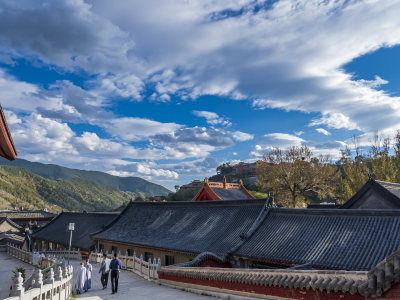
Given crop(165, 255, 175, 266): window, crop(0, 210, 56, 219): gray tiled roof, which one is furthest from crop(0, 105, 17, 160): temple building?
crop(0, 210, 56, 219): gray tiled roof

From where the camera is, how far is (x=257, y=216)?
968 inches

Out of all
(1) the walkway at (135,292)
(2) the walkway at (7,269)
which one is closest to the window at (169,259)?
(1) the walkway at (135,292)

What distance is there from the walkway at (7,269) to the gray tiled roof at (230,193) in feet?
80.4

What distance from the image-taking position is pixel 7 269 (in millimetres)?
27078

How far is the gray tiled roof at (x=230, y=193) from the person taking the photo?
147 feet

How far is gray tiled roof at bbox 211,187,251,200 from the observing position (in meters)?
44.8

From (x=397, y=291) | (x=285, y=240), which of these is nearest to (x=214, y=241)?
(x=285, y=240)

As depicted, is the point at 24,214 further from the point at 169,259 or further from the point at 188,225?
the point at 169,259

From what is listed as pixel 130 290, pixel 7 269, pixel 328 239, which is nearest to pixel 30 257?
pixel 7 269

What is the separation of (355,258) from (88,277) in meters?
Answer: 13.0

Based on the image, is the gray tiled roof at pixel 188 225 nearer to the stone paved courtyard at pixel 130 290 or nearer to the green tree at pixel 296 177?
the stone paved courtyard at pixel 130 290

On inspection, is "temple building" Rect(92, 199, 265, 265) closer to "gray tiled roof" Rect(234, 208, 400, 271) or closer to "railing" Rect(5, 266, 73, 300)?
"gray tiled roof" Rect(234, 208, 400, 271)

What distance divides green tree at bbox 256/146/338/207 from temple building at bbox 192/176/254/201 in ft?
19.9

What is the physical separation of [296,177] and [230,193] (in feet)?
38.4
